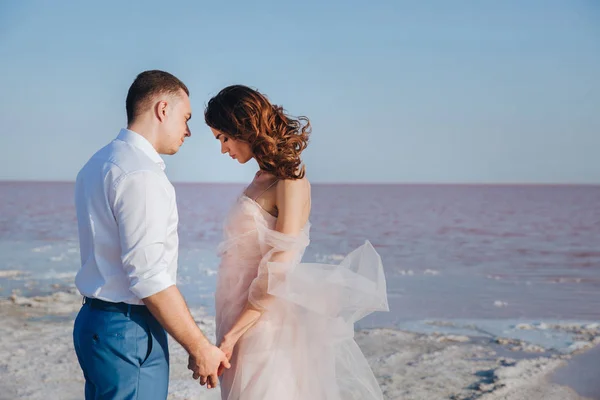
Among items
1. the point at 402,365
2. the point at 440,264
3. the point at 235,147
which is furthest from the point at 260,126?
the point at 440,264

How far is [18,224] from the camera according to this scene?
27172 mm

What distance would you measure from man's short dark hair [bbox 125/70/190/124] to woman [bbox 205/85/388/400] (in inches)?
17.4

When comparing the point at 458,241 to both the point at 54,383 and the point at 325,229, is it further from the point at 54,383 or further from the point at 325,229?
the point at 54,383

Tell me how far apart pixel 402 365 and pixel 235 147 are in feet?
12.2

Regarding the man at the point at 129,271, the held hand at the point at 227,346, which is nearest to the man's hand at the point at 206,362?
the man at the point at 129,271

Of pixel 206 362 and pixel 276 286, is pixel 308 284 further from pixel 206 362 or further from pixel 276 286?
pixel 206 362

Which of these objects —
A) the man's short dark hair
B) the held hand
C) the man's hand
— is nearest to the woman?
the held hand

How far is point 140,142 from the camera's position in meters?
2.66

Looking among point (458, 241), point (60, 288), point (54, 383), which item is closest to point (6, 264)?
point (60, 288)

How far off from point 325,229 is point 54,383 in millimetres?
21851

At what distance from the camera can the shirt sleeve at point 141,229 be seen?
8.10 feet

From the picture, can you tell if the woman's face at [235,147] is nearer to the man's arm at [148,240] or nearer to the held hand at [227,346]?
the man's arm at [148,240]

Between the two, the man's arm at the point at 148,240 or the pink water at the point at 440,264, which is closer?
the man's arm at the point at 148,240

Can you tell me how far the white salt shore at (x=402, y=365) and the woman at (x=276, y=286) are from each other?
2.28 metres
